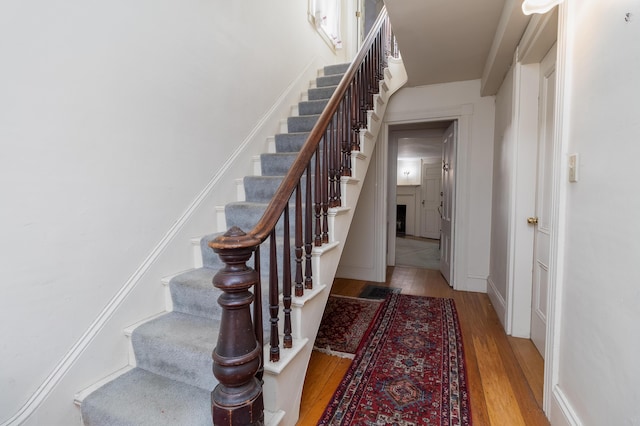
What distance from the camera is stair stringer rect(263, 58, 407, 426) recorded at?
1263 mm

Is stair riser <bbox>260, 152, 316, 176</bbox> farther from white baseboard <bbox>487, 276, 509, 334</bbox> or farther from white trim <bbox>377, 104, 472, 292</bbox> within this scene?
white baseboard <bbox>487, 276, 509, 334</bbox>

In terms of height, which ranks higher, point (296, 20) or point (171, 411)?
point (296, 20)

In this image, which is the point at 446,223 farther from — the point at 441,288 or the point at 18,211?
the point at 18,211

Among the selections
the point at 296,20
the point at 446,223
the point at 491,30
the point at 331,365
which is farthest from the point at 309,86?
the point at 331,365

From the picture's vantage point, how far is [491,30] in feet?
7.43

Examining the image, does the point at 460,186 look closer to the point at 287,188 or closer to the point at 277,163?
the point at 277,163

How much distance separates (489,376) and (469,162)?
2.29m

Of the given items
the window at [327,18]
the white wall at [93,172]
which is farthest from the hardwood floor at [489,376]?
the window at [327,18]

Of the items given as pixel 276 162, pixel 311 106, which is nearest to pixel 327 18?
pixel 311 106

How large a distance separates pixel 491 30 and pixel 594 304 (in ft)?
6.92

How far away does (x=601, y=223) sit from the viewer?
1063 mm

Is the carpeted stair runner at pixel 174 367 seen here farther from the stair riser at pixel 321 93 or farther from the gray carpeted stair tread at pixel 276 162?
the stair riser at pixel 321 93

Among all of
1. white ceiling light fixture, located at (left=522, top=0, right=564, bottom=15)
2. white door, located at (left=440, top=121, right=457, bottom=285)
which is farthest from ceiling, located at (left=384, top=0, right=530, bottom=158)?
white door, located at (left=440, top=121, right=457, bottom=285)

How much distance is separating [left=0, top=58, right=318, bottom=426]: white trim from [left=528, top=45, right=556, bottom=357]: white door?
86.7 inches
